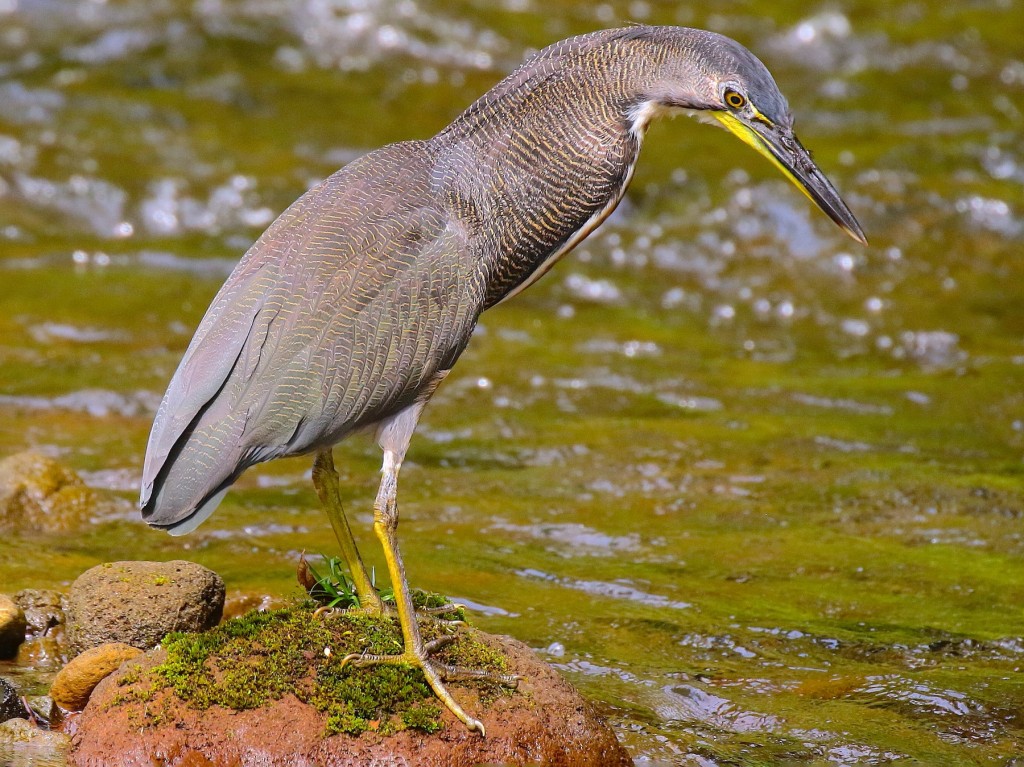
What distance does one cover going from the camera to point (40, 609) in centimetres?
517

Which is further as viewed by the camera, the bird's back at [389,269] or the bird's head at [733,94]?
the bird's head at [733,94]

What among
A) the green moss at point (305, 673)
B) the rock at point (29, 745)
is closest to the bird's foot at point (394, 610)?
the green moss at point (305, 673)

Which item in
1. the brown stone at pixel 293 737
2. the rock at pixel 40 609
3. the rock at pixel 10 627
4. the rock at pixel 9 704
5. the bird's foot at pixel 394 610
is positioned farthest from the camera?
the rock at pixel 40 609

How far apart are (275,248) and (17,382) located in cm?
456

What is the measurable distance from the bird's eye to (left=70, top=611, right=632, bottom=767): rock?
2.05 m

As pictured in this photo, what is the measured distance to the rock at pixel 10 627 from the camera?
4875 millimetres

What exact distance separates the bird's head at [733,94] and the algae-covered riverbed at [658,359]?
2.00 m

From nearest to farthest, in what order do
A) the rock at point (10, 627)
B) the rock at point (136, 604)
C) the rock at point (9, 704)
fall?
the rock at point (9, 704)
the rock at point (136, 604)
the rock at point (10, 627)

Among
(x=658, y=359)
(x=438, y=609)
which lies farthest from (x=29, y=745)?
(x=658, y=359)

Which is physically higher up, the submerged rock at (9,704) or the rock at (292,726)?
the rock at (292,726)

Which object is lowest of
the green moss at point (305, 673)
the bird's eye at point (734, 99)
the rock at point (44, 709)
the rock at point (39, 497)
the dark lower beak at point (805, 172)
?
the rock at point (44, 709)

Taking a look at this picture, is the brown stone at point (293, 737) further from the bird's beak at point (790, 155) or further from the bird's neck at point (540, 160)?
the bird's beak at point (790, 155)

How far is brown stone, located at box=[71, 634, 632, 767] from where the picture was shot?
13.1 feet

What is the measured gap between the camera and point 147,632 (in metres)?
4.66
